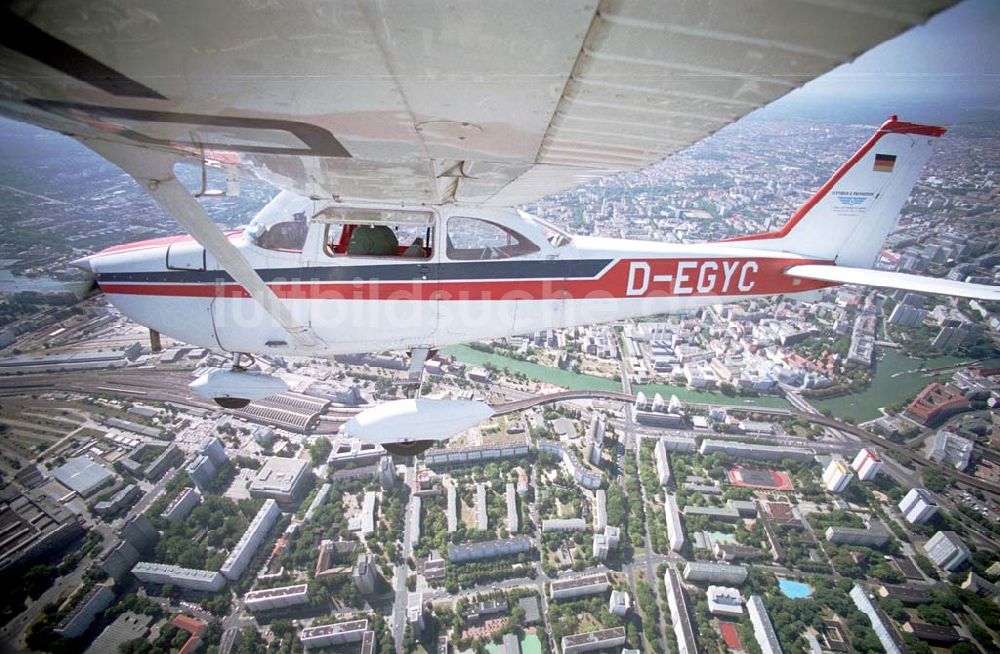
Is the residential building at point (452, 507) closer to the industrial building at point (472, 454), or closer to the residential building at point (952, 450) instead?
the industrial building at point (472, 454)

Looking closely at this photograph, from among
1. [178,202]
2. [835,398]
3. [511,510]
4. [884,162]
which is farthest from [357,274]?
[835,398]

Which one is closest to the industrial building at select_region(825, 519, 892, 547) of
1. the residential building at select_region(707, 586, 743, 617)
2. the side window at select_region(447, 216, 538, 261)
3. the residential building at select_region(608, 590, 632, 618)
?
the residential building at select_region(707, 586, 743, 617)

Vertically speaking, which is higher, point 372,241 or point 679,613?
point 372,241

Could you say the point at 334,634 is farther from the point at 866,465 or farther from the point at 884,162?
the point at 866,465

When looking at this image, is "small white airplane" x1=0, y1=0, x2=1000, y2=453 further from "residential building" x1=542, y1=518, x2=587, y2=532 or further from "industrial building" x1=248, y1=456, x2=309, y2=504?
"industrial building" x1=248, y1=456, x2=309, y2=504

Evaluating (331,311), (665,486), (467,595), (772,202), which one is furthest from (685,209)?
(331,311)

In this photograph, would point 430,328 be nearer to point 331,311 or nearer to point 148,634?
point 331,311
